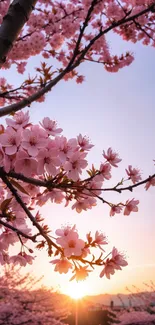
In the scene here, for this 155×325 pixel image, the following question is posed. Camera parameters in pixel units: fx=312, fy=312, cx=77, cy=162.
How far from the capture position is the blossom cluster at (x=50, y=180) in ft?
5.68

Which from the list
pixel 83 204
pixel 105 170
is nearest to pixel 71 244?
pixel 83 204

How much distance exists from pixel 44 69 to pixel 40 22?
4640mm

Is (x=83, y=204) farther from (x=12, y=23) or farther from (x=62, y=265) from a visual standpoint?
(x=12, y=23)

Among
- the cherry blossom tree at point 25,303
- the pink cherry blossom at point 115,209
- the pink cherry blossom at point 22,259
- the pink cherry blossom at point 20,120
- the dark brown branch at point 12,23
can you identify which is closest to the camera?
the pink cherry blossom at point 20,120

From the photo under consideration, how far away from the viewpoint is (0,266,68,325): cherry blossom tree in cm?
1523

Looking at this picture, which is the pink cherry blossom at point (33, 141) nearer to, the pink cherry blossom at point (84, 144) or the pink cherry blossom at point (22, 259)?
the pink cherry blossom at point (84, 144)

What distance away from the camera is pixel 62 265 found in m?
2.32

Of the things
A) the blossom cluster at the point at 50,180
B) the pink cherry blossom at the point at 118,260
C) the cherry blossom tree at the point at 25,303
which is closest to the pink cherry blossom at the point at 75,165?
the blossom cluster at the point at 50,180

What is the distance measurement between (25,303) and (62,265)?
633 inches

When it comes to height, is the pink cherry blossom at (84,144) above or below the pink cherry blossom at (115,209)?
above

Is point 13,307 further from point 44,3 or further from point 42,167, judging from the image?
point 42,167

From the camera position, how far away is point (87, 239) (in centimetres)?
241

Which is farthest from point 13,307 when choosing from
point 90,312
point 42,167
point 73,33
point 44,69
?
point 42,167

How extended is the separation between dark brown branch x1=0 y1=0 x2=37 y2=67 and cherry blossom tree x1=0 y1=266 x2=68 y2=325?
49.2 feet
